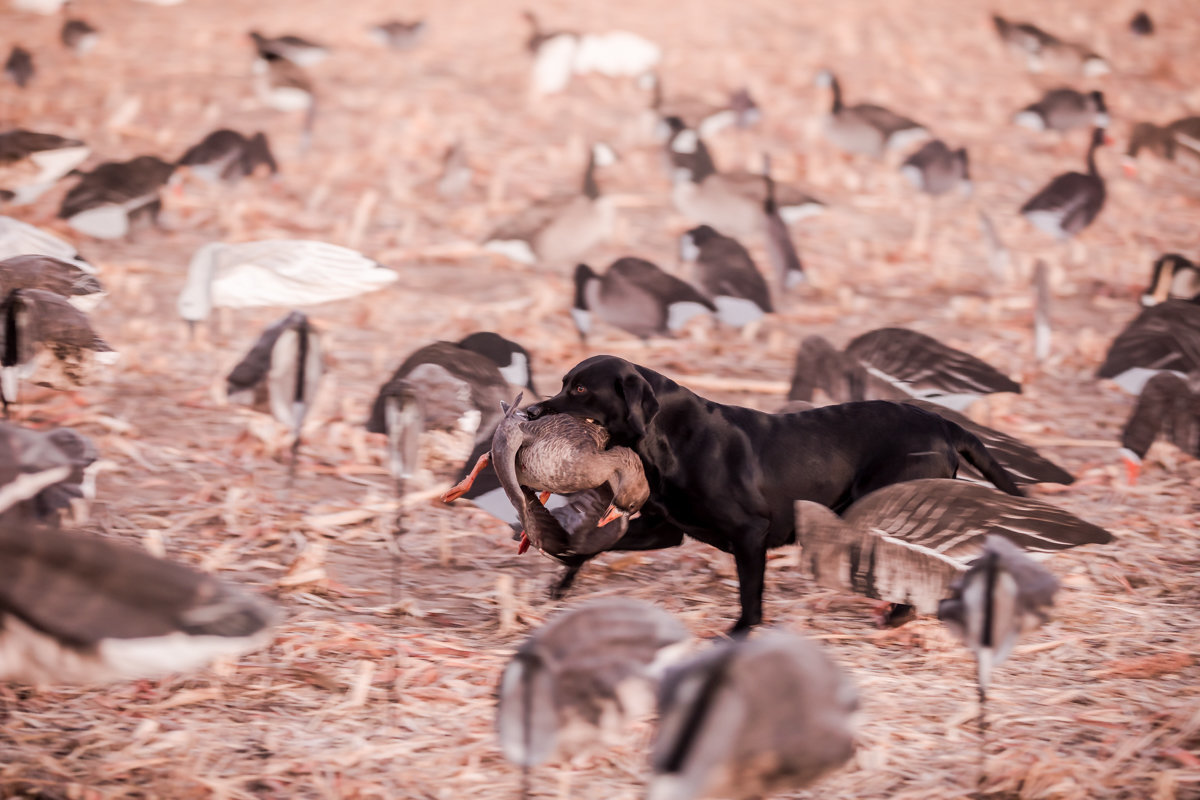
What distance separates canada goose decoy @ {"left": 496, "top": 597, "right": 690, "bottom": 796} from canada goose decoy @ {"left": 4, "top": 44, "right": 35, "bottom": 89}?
8.39 m

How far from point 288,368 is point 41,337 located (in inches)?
29.9

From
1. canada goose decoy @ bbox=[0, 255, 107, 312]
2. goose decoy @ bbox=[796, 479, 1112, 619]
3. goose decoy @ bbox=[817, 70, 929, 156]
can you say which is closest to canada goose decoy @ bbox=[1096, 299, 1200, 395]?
goose decoy @ bbox=[796, 479, 1112, 619]

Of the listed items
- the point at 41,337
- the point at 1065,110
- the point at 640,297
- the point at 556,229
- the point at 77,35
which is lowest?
the point at 41,337

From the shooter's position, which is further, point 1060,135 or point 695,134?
point 1060,135

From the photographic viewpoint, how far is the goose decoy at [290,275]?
4219 mm

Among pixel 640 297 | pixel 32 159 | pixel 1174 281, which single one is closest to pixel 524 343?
pixel 640 297

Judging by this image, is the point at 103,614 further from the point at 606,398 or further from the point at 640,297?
the point at 640,297

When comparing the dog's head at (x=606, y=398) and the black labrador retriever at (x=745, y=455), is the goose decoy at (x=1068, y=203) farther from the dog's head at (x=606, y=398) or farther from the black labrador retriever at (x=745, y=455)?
the dog's head at (x=606, y=398)

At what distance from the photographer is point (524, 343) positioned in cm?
587

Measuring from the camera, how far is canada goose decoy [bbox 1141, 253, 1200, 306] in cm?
586

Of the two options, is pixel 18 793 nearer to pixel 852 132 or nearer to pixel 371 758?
pixel 371 758

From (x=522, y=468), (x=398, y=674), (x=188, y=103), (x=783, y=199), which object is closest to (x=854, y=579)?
(x=522, y=468)

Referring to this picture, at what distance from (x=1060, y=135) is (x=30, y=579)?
916cm

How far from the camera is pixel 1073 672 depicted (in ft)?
10.7
